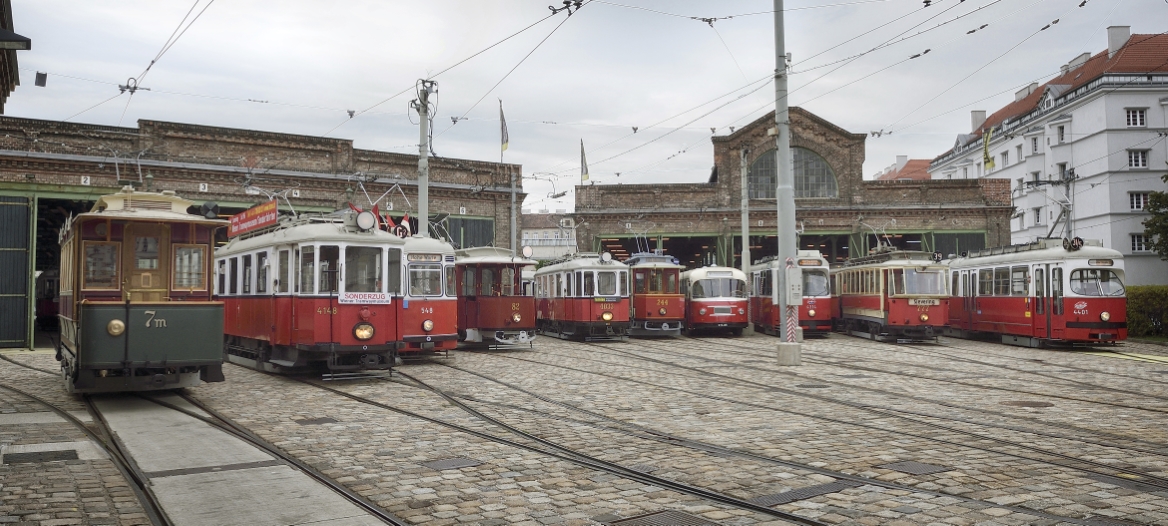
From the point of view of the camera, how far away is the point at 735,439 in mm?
8938

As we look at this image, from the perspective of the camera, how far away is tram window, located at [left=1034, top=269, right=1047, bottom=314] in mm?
22625

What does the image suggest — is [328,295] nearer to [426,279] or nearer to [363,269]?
[363,269]

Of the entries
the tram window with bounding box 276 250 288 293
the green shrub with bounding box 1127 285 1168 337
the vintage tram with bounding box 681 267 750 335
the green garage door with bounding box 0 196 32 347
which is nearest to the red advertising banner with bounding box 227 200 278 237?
the tram window with bounding box 276 250 288 293

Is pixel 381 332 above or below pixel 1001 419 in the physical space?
above

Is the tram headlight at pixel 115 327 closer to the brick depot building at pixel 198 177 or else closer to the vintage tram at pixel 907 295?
the brick depot building at pixel 198 177

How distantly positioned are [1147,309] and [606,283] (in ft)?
56.3

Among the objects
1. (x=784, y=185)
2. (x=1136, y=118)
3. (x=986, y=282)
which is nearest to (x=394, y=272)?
(x=784, y=185)

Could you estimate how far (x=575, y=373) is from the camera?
1617cm

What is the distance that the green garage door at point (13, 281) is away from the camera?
23.6m

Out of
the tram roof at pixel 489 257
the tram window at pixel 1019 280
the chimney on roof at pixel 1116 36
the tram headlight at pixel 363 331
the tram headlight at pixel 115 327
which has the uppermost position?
the chimney on roof at pixel 1116 36

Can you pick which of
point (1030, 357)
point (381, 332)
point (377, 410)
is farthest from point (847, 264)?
point (377, 410)

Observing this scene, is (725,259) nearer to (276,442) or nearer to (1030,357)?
(1030,357)

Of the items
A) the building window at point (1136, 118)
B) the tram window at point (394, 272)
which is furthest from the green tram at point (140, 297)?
the building window at point (1136, 118)

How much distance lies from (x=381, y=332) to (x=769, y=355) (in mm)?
9951
